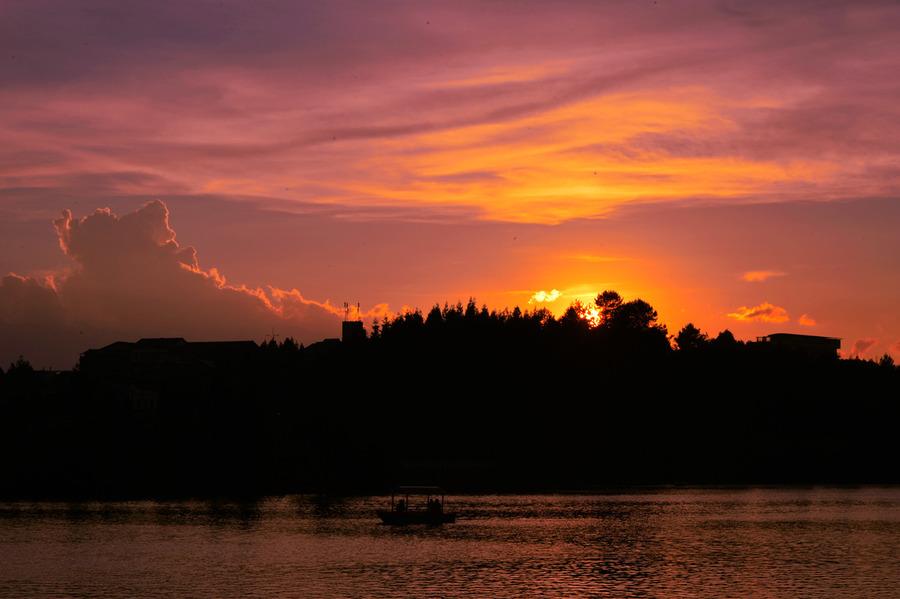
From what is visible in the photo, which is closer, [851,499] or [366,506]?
[366,506]

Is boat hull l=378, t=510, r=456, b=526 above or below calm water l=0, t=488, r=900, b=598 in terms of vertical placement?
above

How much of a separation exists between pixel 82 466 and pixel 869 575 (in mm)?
127268

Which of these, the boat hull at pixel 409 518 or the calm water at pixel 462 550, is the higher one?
the boat hull at pixel 409 518

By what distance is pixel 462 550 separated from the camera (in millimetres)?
113625

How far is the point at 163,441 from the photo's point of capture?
196 m

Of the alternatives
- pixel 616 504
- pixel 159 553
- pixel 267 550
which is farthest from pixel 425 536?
pixel 616 504

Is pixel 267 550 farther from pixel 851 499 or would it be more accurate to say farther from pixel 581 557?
pixel 851 499

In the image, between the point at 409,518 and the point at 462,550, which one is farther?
the point at 409,518

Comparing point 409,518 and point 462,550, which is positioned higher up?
point 409,518

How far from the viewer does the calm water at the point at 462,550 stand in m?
91.9

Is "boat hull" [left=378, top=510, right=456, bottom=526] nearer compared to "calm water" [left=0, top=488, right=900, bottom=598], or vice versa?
"calm water" [left=0, top=488, right=900, bottom=598]

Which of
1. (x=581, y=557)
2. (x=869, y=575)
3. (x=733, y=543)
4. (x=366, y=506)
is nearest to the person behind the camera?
(x=869, y=575)

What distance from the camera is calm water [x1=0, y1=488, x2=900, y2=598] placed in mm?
91875

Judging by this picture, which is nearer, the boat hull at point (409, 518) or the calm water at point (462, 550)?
the calm water at point (462, 550)
